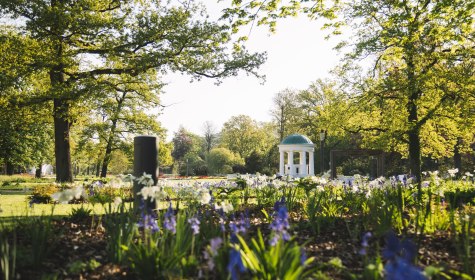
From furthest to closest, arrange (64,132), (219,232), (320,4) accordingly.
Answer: (64,132) < (320,4) < (219,232)

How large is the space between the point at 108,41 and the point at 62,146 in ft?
17.2

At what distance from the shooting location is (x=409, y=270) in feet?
6.64

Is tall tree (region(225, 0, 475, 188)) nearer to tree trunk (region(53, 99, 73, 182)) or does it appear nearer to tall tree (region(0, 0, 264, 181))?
tall tree (region(0, 0, 264, 181))

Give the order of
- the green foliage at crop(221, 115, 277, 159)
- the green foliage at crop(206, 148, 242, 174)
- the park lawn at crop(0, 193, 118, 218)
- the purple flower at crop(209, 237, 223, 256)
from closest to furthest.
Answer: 1. the purple flower at crop(209, 237, 223, 256)
2. the park lawn at crop(0, 193, 118, 218)
3. the green foliage at crop(206, 148, 242, 174)
4. the green foliage at crop(221, 115, 277, 159)

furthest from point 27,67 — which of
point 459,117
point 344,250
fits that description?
point 459,117

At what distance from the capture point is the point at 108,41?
1563cm

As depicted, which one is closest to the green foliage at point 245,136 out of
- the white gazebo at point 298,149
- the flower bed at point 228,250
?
the white gazebo at point 298,149

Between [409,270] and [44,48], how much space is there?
1536 centimetres

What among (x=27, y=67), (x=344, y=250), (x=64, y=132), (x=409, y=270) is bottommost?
(x=344, y=250)

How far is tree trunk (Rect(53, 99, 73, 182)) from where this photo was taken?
1686 centimetres

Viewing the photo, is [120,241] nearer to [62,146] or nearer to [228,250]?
[228,250]

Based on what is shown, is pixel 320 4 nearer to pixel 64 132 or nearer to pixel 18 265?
pixel 18 265

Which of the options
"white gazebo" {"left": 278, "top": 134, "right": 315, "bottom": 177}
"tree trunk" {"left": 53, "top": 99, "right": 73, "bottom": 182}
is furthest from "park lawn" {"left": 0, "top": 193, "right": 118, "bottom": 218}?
"white gazebo" {"left": 278, "top": 134, "right": 315, "bottom": 177}

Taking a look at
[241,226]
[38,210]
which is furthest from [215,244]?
[38,210]
